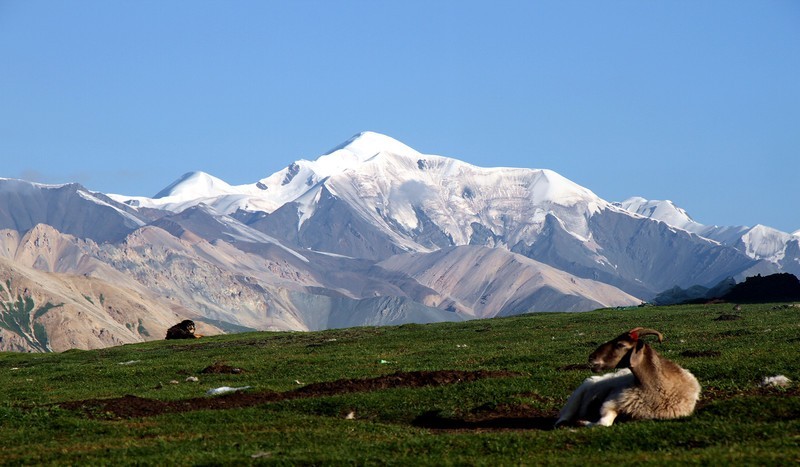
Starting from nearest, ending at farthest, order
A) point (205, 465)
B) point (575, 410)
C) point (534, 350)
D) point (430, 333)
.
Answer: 1. point (205, 465)
2. point (575, 410)
3. point (534, 350)
4. point (430, 333)

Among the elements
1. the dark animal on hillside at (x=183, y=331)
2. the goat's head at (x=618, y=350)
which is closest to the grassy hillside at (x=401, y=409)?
the goat's head at (x=618, y=350)

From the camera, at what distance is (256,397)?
116 feet

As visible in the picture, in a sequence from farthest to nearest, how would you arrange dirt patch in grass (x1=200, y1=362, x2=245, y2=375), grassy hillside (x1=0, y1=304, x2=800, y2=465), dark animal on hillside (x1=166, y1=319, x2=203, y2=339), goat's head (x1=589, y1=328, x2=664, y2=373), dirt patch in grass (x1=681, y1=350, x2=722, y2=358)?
dark animal on hillside (x1=166, y1=319, x2=203, y2=339), dirt patch in grass (x1=200, y1=362, x2=245, y2=375), dirt patch in grass (x1=681, y1=350, x2=722, y2=358), goat's head (x1=589, y1=328, x2=664, y2=373), grassy hillside (x1=0, y1=304, x2=800, y2=465)

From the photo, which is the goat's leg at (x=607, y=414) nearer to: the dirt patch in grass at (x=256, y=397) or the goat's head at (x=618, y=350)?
the goat's head at (x=618, y=350)

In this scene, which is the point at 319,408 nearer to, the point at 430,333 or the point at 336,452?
the point at 336,452

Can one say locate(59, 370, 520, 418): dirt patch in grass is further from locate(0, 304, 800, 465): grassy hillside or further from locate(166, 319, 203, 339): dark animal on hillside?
locate(166, 319, 203, 339): dark animal on hillside

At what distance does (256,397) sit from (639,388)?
1467cm

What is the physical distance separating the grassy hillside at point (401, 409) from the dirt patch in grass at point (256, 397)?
0.07 meters

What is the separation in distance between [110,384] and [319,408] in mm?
16347

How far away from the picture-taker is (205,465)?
20.7 meters

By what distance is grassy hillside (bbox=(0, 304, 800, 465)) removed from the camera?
21516 mm

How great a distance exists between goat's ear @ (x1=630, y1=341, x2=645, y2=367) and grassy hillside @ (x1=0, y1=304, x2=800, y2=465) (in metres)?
1.44

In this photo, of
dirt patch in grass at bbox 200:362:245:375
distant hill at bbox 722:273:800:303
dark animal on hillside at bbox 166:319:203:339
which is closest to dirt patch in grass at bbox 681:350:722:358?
dirt patch in grass at bbox 200:362:245:375

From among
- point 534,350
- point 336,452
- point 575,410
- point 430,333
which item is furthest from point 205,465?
point 430,333
